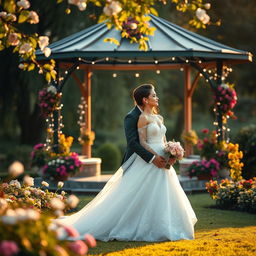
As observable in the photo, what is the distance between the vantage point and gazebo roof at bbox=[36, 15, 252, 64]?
45.1 feet

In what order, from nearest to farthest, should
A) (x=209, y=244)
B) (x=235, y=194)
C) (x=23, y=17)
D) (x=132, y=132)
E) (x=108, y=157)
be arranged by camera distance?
(x=23, y=17)
(x=209, y=244)
(x=132, y=132)
(x=235, y=194)
(x=108, y=157)

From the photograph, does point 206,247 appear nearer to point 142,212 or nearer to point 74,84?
point 142,212

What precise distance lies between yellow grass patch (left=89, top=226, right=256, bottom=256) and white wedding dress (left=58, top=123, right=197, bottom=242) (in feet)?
0.92

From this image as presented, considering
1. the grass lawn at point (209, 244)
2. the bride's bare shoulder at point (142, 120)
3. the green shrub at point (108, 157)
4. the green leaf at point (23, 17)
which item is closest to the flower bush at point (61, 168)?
the grass lawn at point (209, 244)

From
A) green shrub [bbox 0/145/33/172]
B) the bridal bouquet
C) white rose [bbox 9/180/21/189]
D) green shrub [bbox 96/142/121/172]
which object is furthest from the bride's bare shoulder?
green shrub [bbox 0/145/33/172]

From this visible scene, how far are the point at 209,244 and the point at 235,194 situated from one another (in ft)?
12.0

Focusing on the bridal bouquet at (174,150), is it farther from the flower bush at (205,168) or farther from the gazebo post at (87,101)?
the gazebo post at (87,101)

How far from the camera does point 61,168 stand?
14.1m

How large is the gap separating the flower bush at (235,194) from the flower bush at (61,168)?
12.2 ft

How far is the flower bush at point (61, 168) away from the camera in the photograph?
14086mm

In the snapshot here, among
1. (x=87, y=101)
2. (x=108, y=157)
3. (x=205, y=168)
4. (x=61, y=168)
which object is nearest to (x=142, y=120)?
(x=61, y=168)

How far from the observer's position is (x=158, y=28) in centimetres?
1545

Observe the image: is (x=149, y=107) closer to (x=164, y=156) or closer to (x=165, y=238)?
(x=164, y=156)

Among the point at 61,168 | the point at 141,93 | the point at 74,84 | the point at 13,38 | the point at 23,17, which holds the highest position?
the point at 74,84
